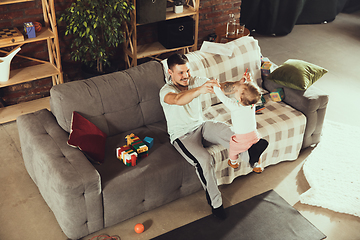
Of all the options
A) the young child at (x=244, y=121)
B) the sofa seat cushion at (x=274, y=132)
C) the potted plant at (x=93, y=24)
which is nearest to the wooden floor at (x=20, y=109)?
the potted plant at (x=93, y=24)

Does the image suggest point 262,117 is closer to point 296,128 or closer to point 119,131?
point 296,128

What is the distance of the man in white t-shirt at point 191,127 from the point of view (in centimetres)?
267

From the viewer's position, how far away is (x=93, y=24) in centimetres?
357

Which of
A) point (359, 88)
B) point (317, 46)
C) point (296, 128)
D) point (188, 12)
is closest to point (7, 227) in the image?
point (296, 128)

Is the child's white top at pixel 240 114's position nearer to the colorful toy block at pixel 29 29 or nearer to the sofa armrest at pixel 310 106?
the sofa armrest at pixel 310 106

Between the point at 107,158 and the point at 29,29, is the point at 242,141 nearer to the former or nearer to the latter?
the point at 107,158

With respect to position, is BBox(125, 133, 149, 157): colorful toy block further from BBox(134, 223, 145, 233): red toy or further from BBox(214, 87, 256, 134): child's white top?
BBox(214, 87, 256, 134): child's white top

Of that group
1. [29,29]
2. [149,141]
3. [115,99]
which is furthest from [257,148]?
[29,29]

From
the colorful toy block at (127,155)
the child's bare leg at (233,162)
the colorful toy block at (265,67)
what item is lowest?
the child's bare leg at (233,162)

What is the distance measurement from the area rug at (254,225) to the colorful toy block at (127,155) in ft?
1.87

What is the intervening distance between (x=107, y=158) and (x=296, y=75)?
6.06 ft

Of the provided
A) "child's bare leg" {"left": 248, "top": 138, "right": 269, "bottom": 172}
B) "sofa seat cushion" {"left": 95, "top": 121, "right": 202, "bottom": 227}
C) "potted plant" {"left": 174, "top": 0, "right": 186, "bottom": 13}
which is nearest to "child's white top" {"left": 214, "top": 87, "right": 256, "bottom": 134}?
"child's bare leg" {"left": 248, "top": 138, "right": 269, "bottom": 172}

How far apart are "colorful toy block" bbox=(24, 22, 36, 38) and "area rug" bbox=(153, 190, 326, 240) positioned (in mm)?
2250

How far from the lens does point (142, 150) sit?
8.84ft
